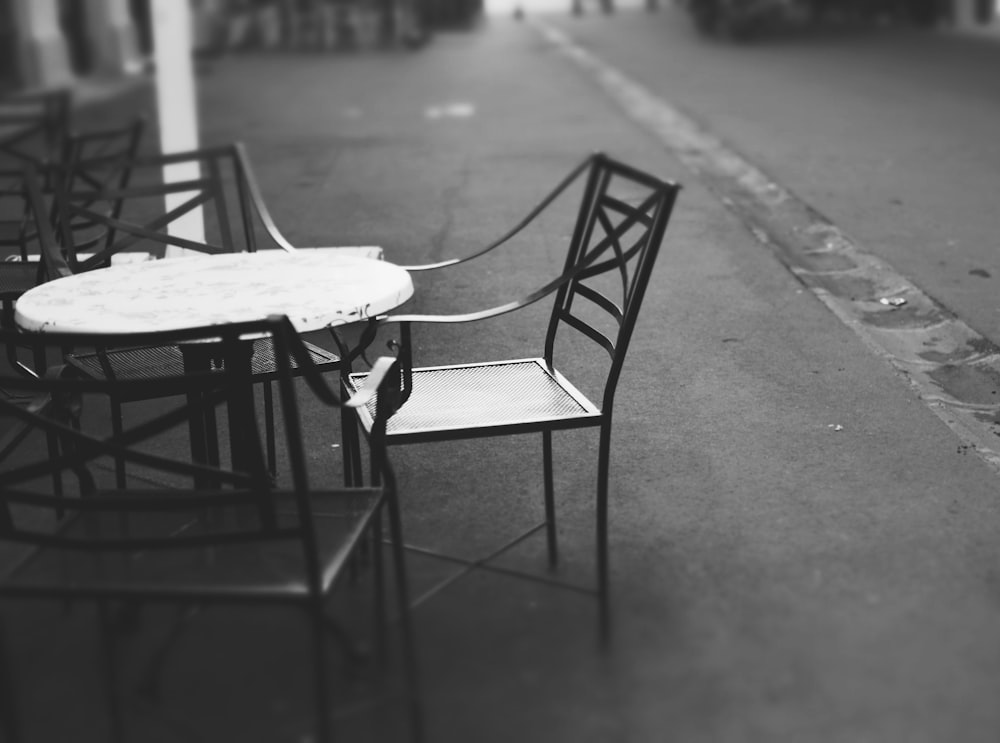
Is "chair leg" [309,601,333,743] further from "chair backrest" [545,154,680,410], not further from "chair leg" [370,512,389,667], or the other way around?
"chair backrest" [545,154,680,410]

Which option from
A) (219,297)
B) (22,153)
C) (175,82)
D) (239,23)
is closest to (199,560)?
(219,297)

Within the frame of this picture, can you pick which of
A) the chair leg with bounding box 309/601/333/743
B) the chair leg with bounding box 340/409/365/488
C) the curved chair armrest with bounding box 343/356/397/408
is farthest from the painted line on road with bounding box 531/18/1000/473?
→ the chair leg with bounding box 309/601/333/743

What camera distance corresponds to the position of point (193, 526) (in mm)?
2891

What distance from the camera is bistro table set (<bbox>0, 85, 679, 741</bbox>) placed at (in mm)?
2531

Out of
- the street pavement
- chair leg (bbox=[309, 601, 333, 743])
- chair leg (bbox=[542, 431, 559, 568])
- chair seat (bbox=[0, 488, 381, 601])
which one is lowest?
the street pavement

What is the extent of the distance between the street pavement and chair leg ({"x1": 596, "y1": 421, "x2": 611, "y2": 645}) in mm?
39

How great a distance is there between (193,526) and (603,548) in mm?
1033

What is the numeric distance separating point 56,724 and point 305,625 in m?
0.65

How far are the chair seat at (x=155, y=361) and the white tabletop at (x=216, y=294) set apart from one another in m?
0.27

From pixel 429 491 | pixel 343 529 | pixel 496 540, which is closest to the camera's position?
pixel 343 529

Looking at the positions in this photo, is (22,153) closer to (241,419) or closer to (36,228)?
(36,228)

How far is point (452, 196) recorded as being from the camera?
1001cm

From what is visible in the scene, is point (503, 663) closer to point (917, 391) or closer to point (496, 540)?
point (496, 540)

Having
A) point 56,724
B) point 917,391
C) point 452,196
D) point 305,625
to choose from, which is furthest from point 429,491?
point 452,196
